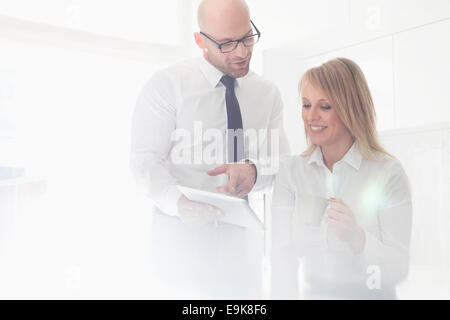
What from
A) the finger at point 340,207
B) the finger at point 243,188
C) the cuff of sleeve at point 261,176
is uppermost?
the cuff of sleeve at point 261,176

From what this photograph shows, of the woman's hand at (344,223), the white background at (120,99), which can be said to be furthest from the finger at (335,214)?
the white background at (120,99)

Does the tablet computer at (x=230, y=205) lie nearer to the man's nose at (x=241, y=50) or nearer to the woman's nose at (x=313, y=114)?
the woman's nose at (x=313, y=114)

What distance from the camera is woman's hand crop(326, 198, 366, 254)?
1.14 metres

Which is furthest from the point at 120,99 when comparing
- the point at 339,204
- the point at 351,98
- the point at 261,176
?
the point at 339,204

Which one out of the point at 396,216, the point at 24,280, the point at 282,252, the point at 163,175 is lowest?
the point at 24,280

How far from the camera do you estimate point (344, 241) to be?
1246mm

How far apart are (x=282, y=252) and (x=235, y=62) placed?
0.62 m

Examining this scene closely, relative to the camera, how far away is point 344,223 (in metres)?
1.15

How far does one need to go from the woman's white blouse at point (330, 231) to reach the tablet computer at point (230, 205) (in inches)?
5.9

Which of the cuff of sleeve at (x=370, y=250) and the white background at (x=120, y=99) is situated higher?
the white background at (x=120, y=99)

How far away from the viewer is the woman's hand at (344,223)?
3.75ft
